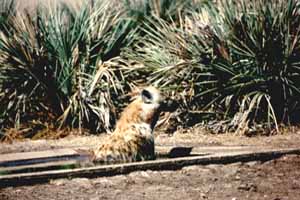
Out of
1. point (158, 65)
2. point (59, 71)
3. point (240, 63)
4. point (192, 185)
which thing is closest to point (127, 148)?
point (192, 185)

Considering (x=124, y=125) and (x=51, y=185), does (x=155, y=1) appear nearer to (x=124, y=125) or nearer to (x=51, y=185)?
(x=124, y=125)

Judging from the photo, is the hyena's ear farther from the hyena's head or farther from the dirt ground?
the dirt ground

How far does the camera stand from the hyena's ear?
9758mm

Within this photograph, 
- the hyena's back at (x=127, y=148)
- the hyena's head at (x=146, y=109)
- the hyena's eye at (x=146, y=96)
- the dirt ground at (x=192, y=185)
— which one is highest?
the hyena's eye at (x=146, y=96)

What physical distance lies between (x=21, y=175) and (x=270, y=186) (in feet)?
8.66

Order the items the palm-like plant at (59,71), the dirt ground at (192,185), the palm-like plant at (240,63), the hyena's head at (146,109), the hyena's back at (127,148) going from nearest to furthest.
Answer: the dirt ground at (192,185), the hyena's back at (127,148), the hyena's head at (146,109), the palm-like plant at (240,63), the palm-like plant at (59,71)

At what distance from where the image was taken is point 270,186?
8016mm

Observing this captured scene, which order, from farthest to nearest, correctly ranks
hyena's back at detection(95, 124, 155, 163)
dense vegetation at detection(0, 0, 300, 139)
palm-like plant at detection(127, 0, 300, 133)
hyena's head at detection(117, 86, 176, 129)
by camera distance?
dense vegetation at detection(0, 0, 300, 139)
palm-like plant at detection(127, 0, 300, 133)
hyena's head at detection(117, 86, 176, 129)
hyena's back at detection(95, 124, 155, 163)

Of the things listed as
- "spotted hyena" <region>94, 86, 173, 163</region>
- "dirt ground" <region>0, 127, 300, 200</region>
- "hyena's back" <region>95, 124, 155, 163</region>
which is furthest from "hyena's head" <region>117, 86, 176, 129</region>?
"dirt ground" <region>0, 127, 300, 200</region>

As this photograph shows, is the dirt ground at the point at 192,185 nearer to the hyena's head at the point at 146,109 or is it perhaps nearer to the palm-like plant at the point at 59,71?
the hyena's head at the point at 146,109

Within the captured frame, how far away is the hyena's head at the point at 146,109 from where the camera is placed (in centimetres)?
963

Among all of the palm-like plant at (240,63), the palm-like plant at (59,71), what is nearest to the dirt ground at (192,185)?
the palm-like plant at (240,63)

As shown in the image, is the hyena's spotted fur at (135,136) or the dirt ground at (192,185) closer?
the dirt ground at (192,185)

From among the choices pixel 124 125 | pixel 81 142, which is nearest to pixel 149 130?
pixel 124 125
